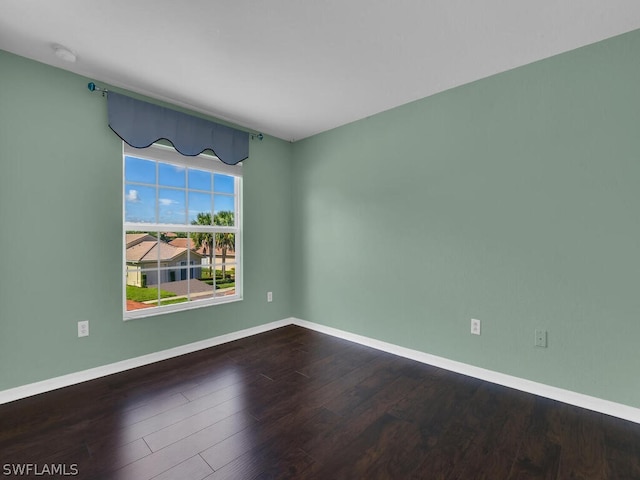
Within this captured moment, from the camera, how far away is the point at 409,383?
7.59 ft

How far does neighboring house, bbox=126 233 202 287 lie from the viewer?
2.64m

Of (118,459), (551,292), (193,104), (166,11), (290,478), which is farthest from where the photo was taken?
(193,104)

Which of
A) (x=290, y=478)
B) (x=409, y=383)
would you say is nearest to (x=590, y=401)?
(x=409, y=383)

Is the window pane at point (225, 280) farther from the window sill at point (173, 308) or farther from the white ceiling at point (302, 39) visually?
the white ceiling at point (302, 39)

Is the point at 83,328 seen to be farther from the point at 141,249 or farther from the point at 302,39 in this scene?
the point at 302,39

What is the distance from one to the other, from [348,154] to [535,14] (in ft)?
6.21

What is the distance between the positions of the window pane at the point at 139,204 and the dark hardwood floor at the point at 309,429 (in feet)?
4.35

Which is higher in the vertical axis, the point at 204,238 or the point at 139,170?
the point at 139,170

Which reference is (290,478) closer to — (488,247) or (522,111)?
(488,247)

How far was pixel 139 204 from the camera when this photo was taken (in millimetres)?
2678

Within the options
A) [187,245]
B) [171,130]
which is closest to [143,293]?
[187,245]

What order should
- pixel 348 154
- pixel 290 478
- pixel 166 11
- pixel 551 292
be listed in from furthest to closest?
pixel 348 154 < pixel 551 292 < pixel 166 11 < pixel 290 478

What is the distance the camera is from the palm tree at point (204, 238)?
3.08 m

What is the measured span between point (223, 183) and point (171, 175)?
0.57 metres
